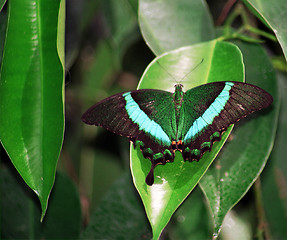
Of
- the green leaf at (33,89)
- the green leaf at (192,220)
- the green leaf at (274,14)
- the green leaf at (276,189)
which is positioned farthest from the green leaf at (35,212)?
the green leaf at (274,14)

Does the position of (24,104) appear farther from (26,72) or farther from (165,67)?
(165,67)

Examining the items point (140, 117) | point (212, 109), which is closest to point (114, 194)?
point (140, 117)

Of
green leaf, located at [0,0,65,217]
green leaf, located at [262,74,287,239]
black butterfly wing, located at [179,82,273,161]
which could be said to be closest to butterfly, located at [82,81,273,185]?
black butterfly wing, located at [179,82,273,161]

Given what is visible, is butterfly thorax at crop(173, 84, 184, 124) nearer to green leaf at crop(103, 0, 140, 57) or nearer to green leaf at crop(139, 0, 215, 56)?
green leaf at crop(139, 0, 215, 56)

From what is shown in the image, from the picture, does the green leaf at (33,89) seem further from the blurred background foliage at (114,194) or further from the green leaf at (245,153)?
the green leaf at (245,153)

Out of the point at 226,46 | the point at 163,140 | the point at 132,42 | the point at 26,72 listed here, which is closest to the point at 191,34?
the point at 226,46
